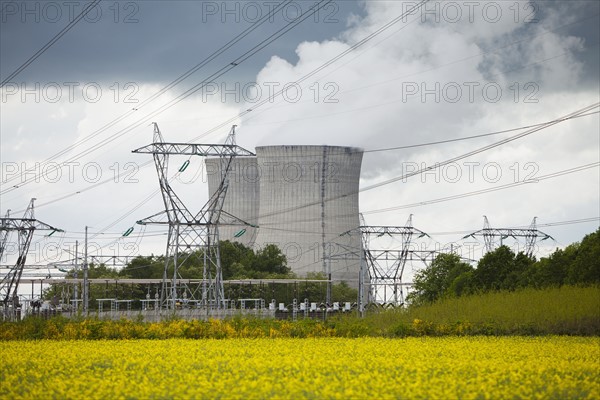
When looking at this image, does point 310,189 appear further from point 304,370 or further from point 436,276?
point 304,370

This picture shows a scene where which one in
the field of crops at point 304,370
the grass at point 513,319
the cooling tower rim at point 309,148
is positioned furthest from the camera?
the cooling tower rim at point 309,148

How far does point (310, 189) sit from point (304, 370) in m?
49.0

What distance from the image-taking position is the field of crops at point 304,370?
1154 cm

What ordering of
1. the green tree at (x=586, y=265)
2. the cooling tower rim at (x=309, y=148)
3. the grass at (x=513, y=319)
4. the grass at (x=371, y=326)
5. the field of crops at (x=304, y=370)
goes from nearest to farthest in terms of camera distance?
the field of crops at (x=304, y=370)
the grass at (x=371, y=326)
the grass at (x=513, y=319)
the green tree at (x=586, y=265)
the cooling tower rim at (x=309, y=148)

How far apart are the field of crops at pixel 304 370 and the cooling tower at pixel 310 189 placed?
4220 centimetres

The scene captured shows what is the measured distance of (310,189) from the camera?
206 ft

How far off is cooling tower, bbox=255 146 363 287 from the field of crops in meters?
42.2

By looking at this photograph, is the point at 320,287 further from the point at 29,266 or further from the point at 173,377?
the point at 173,377

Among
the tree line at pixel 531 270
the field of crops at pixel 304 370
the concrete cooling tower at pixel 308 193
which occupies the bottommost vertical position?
the field of crops at pixel 304 370

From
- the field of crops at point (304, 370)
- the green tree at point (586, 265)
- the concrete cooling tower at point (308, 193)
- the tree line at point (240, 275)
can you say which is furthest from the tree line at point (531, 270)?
the tree line at point (240, 275)

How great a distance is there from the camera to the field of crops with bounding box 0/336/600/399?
37.9 feet

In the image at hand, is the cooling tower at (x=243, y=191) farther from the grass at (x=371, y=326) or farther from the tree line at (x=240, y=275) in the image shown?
the grass at (x=371, y=326)

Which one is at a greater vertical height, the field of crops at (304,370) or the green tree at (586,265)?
the green tree at (586,265)

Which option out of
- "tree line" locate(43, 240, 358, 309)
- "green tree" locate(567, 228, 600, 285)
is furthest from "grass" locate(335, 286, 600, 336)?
"tree line" locate(43, 240, 358, 309)
